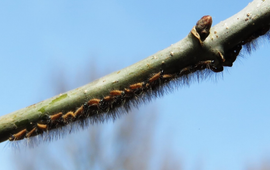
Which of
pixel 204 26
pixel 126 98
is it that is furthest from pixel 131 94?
pixel 204 26

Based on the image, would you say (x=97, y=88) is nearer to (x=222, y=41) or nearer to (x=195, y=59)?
(x=195, y=59)

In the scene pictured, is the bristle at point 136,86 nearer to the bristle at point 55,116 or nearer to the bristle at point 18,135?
the bristle at point 55,116

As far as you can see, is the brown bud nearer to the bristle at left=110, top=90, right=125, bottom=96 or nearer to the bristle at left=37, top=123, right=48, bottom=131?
the bristle at left=110, top=90, right=125, bottom=96

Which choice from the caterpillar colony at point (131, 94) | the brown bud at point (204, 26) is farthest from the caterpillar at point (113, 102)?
the brown bud at point (204, 26)

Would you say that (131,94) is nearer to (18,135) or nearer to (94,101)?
(94,101)

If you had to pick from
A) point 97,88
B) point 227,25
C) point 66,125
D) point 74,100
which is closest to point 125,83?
point 97,88

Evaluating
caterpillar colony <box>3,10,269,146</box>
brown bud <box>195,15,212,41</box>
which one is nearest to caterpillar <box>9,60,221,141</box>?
caterpillar colony <box>3,10,269,146</box>
